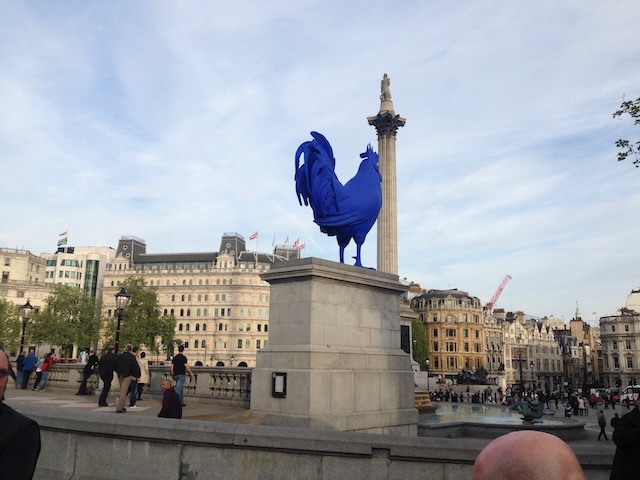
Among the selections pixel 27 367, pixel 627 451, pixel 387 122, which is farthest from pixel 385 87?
pixel 627 451

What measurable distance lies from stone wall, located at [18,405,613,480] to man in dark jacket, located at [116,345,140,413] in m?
4.90

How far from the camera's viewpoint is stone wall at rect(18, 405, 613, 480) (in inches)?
321

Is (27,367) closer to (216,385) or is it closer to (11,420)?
(216,385)

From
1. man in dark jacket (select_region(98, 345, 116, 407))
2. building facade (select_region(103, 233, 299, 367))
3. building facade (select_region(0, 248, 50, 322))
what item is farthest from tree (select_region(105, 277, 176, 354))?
man in dark jacket (select_region(98, 345, 116, 407))

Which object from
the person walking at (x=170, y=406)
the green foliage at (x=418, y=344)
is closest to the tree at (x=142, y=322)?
the green foliage at (x=418, y=344)

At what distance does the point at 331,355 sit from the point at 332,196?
4.88 metres

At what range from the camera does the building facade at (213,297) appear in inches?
4454

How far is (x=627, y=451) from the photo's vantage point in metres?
5.13

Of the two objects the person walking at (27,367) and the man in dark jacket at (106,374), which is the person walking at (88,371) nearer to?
the person walking at (27,367)

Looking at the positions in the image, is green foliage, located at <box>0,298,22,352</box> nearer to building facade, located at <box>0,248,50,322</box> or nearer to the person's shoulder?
building facade, located at <box>0,248,50,322</box>

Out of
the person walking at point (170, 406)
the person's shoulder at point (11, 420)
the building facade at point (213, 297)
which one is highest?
the building facade at point (213, 297)

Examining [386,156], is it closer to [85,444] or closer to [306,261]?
[306,261]

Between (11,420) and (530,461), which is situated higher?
(530,461)

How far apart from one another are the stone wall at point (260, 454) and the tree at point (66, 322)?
71.8 meters
